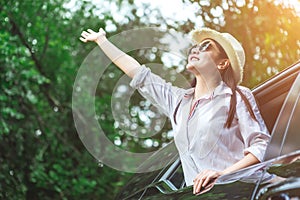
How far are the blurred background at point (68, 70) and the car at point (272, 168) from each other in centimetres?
367

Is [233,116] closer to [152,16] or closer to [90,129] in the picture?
[152,16]

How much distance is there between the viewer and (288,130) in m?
2.27

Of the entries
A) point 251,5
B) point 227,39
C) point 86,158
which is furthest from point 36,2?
point 227,39

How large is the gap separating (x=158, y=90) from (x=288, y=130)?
85cm

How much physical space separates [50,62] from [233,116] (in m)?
10.4

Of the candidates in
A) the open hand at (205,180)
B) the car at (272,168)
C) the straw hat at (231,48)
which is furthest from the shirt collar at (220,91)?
the open hand at (205,180)

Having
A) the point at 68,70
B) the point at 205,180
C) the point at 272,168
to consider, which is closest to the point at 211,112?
the point at 205,180

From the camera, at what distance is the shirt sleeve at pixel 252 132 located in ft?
7.98

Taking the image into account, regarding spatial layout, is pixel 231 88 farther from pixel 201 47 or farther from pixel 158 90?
pixel 158 90

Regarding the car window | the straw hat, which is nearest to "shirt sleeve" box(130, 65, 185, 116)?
the straw hat

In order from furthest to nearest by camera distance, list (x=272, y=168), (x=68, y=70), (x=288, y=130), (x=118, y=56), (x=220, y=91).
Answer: (x=68, y=70) < (x=118, y=56) < (x=220, y=91) < (x=288, y=130) < (x=272, y=168)

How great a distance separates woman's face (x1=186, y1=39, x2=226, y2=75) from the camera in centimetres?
285

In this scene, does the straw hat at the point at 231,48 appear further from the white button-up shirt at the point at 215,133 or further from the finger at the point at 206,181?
the finger at the point at 206,181

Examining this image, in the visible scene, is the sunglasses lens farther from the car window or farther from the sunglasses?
the car window
